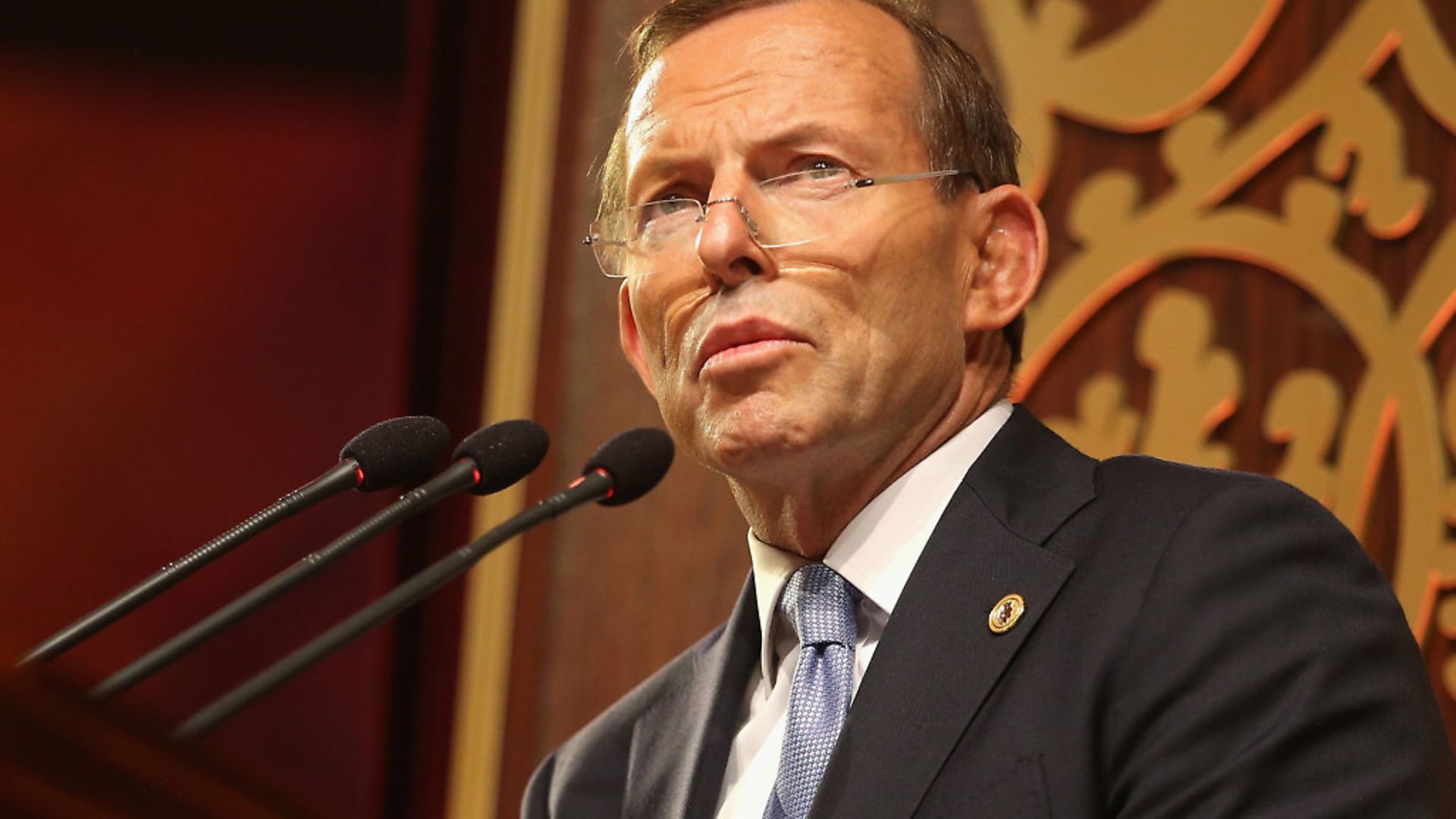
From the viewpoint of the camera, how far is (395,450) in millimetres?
1453

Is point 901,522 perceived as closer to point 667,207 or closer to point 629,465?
Answer: point 629,465

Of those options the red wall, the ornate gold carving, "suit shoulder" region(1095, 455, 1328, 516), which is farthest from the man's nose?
the red wall

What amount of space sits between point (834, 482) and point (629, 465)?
24 cm

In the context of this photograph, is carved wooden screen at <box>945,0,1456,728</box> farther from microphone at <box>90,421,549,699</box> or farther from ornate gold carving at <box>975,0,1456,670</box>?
microphone at <box>90,421,549,699</box>

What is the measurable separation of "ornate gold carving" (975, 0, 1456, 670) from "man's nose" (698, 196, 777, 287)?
888mm

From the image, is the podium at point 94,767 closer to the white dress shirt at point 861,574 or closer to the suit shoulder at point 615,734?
the white dress shirt at point 861,574

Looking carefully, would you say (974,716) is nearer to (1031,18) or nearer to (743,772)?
(743,772)

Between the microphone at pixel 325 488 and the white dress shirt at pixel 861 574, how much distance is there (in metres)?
0.45

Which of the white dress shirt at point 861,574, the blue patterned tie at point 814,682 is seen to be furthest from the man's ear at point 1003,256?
the blue patterned tie at point 814,682

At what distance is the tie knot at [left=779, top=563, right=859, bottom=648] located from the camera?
5.47 feet

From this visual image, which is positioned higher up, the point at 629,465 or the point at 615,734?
the point at 629,465

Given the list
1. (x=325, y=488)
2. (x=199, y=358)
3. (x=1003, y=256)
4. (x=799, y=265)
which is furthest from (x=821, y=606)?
(x=199, y=358)

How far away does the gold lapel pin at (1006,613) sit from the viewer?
1.48 meters

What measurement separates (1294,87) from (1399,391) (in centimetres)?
47
